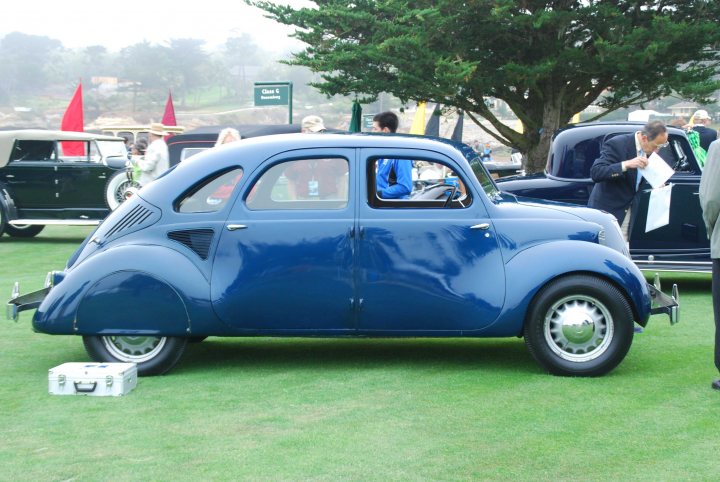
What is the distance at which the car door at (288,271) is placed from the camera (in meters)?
7.07

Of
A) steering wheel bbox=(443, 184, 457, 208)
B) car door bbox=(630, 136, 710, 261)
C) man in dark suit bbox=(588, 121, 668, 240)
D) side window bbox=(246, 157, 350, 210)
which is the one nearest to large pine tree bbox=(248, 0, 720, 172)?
car door bbox=(630, 136, 710, 261)

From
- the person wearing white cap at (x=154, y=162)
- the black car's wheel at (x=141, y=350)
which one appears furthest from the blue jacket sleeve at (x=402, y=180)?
the person wearing white cap at (x=154, y=162)

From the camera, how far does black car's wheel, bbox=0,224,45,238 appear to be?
770 inches

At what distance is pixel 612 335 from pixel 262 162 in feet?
8.63

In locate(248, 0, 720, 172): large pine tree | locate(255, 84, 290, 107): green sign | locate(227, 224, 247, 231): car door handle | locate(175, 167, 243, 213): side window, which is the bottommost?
locate(227, 224, 247, 231): car door handle

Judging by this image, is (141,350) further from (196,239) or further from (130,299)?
(196,239)

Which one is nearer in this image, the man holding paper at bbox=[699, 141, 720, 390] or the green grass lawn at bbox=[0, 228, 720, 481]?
the green grass lawn at bbox=[0, 228, 720, 481]

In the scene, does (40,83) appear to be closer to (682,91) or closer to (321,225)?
(682,91)

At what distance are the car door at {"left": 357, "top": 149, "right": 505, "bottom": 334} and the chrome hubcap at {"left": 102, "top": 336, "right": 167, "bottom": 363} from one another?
140cm

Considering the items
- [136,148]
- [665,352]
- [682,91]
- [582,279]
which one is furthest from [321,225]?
[682,91]

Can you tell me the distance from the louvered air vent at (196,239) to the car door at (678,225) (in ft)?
A: 19.0

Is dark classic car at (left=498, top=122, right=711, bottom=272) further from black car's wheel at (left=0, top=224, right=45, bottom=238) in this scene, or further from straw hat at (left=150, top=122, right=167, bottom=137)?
black car's wheel at (left=0, top=224, right=45, bottom=238)

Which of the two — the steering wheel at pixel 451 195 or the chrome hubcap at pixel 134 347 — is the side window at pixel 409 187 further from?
the chrome hubcap at pixel 134 347

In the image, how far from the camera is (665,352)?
8031 mm
